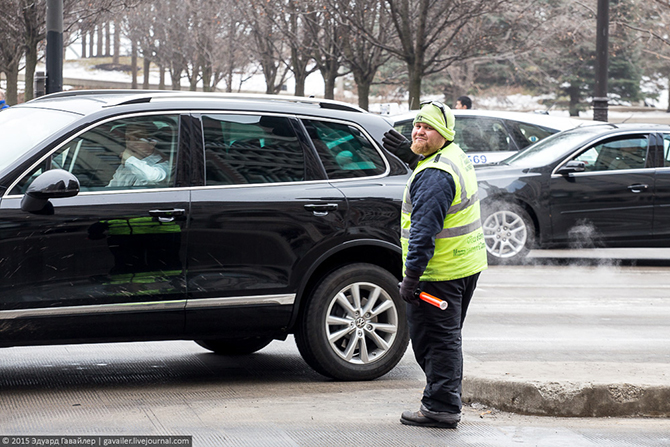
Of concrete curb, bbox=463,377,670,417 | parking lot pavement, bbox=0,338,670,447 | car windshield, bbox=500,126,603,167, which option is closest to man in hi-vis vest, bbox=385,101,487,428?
parking lot pavement, bbox=0,338,670,447

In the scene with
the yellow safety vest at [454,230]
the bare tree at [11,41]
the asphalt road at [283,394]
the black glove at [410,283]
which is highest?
the bare tree at [11,41]

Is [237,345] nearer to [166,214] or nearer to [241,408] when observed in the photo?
[241,408]

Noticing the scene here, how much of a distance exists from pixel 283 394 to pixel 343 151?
1650 millimetres

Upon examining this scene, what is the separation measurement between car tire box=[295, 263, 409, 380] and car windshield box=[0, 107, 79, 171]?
1.88 meters

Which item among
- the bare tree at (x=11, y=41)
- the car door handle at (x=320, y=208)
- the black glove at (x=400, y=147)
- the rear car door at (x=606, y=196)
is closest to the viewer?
the car door handle at (x=320, y=208)

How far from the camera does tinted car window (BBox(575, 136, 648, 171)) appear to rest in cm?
1263

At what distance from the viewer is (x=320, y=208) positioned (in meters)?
6.12

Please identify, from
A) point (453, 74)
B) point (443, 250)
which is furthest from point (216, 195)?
point (453, 74)

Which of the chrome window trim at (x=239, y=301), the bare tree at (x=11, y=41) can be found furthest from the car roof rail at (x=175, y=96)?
the bare tree at (x=11, y=41)

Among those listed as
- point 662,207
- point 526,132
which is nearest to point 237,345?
point 662,207

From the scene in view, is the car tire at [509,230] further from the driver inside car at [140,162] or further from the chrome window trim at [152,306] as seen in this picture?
the driver inside car at [140,162]

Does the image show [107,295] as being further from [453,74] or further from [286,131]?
[453,74]

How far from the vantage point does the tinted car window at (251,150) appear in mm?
5977

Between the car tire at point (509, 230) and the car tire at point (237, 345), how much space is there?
19.5 feet
